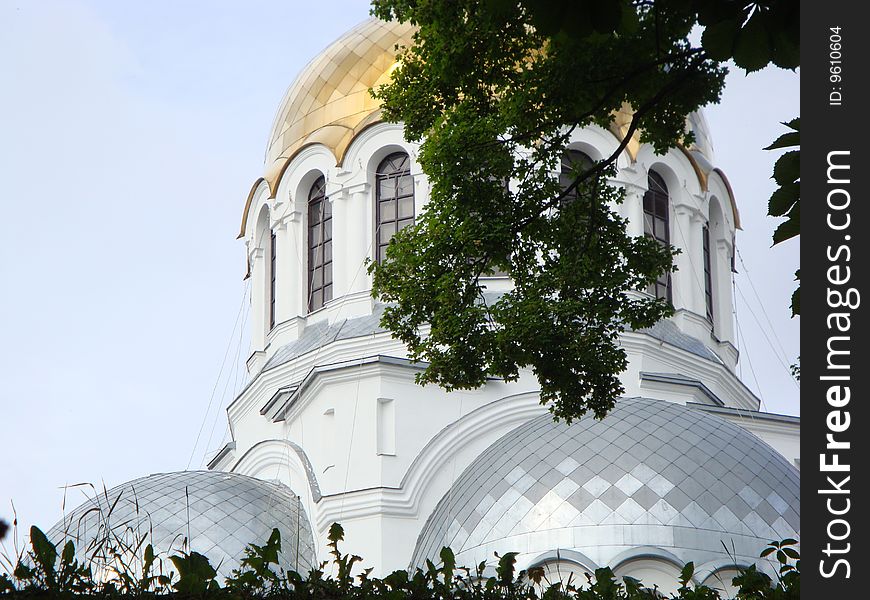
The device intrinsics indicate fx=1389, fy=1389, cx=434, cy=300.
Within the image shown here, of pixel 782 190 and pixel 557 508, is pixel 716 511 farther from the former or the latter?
pixel 782 190

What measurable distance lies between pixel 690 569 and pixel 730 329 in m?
15.7

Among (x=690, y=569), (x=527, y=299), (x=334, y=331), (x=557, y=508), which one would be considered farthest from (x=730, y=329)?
(x=690, y=569)

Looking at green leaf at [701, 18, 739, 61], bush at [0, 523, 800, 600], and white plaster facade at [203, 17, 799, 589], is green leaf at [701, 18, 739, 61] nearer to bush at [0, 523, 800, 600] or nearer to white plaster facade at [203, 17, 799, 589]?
bush at [0, 523, 800, 600]

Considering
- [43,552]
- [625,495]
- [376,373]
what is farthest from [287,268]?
[43,552]

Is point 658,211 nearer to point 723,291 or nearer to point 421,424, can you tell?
point 723,291

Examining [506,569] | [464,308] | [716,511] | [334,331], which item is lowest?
[506,569]

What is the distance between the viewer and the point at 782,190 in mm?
5676

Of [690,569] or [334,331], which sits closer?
[690,569]

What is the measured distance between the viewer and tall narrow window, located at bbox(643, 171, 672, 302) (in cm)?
2030

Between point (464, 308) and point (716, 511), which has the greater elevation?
point (464, 308)

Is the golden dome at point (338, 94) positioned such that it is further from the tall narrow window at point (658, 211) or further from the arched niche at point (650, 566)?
the arched niche at point (650, 566)

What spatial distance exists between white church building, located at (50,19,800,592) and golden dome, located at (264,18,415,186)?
0.04 meters

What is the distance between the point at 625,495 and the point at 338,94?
8.94 meters

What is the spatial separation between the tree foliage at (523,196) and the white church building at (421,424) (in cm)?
268
